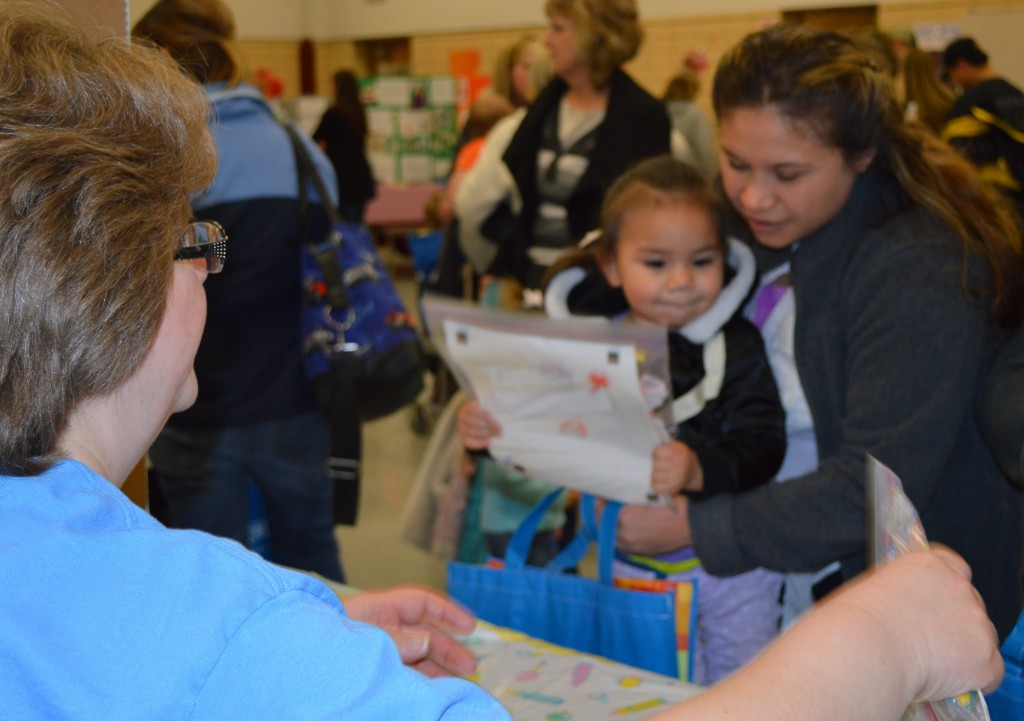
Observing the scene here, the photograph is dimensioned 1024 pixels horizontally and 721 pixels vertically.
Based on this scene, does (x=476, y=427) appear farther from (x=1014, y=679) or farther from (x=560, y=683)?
(x=1014, y=679)

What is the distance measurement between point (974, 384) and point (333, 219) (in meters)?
1.69

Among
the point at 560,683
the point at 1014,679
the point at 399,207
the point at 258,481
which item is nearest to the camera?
the point at 1014,679

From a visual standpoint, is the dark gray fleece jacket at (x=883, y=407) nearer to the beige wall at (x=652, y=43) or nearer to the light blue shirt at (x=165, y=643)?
the light blue shirt at (x=165, y=643)

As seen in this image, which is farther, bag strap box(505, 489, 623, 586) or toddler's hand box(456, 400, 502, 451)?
toddler's hand box(456, 400, 502, 451)

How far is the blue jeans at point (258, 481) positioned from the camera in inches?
113

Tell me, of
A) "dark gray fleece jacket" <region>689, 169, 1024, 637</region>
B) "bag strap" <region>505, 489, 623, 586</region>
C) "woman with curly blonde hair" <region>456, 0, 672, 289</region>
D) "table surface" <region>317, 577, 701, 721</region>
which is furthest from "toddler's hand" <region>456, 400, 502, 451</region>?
"woman with curly blonde hair" <region>456, 0, 672, 289</region>

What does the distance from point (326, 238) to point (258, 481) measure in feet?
2.27

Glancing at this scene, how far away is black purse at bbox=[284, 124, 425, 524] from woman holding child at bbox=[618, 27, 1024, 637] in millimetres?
1041

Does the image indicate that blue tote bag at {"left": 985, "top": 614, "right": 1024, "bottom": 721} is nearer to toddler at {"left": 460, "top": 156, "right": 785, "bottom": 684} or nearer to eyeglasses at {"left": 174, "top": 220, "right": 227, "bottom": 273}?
toddler at {"left": 460, "top": 156, "right": 785, "bottom": 684}

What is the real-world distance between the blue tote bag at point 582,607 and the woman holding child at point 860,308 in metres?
0.20

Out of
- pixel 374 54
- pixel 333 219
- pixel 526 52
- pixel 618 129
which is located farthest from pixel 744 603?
pixel 374 54

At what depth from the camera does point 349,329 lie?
9.44 ft

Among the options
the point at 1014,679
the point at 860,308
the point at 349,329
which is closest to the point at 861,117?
the point at 860,308

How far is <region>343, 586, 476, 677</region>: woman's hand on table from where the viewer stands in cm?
148
